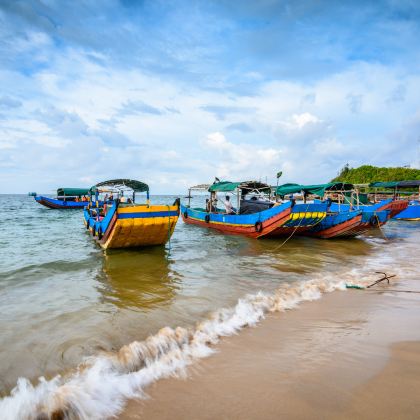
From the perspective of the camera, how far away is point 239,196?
15.8 meters

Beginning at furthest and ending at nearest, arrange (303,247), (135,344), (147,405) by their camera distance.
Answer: (303,247) < (135,344) < (147,405)

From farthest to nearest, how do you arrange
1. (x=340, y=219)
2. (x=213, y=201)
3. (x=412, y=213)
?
(x=412, y=213) → (x=213, y=201) → (x=340, y=219)

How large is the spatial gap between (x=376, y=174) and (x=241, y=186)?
1577 inches

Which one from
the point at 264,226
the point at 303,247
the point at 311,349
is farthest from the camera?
the point at 264,226

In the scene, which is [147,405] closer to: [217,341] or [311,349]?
[217,341]

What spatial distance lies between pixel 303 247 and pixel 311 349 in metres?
9.39

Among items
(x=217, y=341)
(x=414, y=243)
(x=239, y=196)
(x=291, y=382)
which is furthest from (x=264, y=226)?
(x=291, y=382)

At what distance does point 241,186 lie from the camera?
51.9ft

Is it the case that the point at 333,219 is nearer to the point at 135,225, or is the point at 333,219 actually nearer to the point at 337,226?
the point at 337,226

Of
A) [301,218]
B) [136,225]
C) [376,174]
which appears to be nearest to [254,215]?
[301,218]

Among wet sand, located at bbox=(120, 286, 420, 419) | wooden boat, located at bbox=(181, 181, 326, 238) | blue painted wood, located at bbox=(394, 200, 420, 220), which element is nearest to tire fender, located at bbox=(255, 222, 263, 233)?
wooden boat, located at bbox=(181, 181, 326, 238)

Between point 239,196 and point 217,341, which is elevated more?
point 239,196

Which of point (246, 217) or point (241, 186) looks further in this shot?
point (241, 186)

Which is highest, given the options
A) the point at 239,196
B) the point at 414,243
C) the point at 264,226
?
Answer: the point at 239,196
